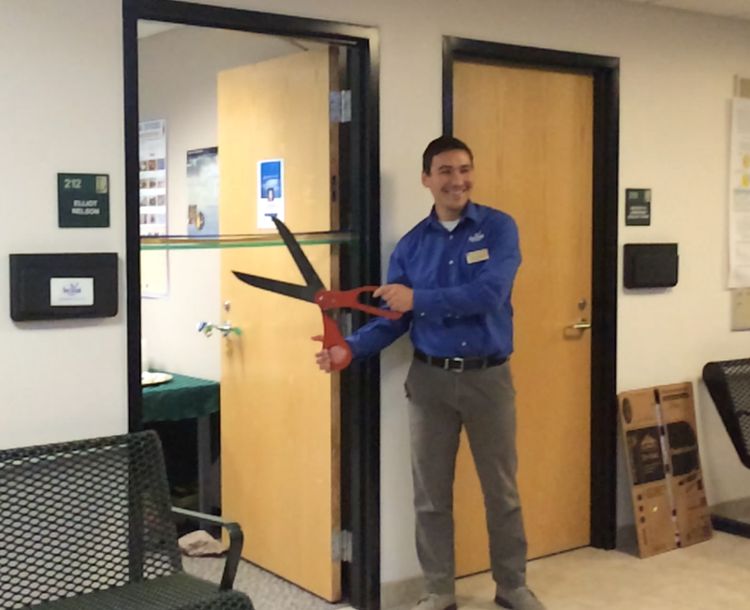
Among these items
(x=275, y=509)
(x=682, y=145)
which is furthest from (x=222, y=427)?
(x=682, y=145)

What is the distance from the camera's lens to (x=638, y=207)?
4.10m

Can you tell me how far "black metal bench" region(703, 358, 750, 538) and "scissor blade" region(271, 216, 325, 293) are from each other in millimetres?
1975

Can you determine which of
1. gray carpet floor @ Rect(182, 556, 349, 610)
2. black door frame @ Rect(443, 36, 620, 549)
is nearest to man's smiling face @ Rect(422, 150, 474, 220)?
black door frame @ Rect(443, 36, 620, 549)

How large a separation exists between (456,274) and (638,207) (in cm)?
123

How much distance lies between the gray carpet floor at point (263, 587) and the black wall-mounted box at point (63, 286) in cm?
132

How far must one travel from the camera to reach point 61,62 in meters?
2.71

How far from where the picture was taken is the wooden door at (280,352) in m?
3.52

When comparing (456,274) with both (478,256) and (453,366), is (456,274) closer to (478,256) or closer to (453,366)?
(478,256)

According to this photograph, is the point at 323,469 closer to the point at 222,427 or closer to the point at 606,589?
the point at 222,427

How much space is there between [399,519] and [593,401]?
1.07 m

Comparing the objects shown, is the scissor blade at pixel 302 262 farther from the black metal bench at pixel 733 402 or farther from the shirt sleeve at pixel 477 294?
the black metal bench at pixel 733 402

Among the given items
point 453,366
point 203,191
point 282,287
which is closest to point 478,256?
point 453,366

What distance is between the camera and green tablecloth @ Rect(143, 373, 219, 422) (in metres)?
4.08

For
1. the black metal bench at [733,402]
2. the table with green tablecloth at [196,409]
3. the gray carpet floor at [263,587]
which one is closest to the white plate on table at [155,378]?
the table with green tablecloth at [196,409]
